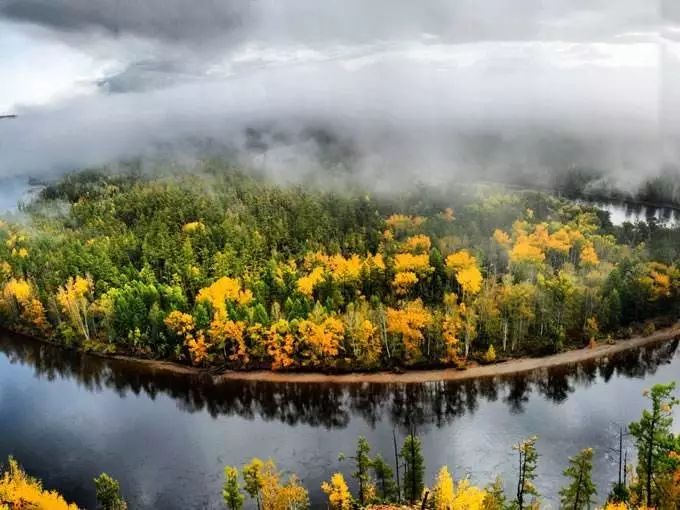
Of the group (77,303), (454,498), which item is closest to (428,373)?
A: (454,498)

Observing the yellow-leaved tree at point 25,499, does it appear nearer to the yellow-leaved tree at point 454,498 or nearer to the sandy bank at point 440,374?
the yellow-leaved tree at point 454,498

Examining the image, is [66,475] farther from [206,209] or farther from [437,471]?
[206,209]

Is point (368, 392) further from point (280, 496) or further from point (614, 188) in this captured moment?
point (614, 188)

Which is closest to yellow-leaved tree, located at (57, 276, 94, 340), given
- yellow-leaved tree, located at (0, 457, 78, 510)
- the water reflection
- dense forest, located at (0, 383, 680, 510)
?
the water reflection

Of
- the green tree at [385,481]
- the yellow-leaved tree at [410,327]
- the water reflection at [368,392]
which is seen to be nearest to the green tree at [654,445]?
the green tree at [385,481]

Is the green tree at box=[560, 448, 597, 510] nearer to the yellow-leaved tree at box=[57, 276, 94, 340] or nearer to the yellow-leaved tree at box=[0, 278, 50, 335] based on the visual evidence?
the yellow-leaved tree at box=[57, 276, 94, 340]

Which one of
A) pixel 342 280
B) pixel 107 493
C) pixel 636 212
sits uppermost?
pixel 342 280

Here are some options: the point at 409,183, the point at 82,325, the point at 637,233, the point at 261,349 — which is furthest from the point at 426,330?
the point at 409,183
